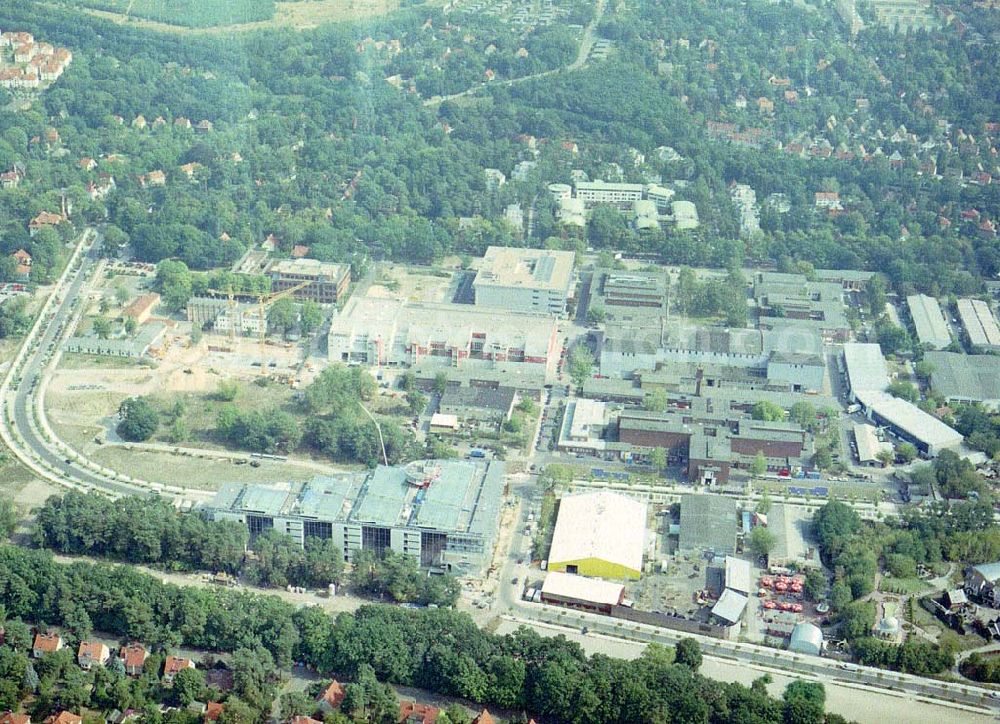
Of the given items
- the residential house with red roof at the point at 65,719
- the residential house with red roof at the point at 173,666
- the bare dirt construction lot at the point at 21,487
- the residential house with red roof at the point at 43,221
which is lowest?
the residential house with red roof at the point at 43,221

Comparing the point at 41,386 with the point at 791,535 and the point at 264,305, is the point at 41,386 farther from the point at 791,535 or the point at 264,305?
the point at 791,535

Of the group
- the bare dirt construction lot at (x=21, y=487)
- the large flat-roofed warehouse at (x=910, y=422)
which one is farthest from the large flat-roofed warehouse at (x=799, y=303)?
the bare dirt construction lot at (x=21, y=487)

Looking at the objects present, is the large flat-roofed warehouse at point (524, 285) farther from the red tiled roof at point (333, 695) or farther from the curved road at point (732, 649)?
the red tiled roof at point (333, 695)

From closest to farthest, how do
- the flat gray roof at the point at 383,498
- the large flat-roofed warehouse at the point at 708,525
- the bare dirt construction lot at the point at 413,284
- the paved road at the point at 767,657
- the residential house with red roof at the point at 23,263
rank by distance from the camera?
the paved road at the point at 767,657, the flat gray roof at the point at 383,498, the large flat-roofed warehouse at the point at 708,525, the bare dirt construction lot at the point at 413,284, the residential house with red roof at the point at 23,263

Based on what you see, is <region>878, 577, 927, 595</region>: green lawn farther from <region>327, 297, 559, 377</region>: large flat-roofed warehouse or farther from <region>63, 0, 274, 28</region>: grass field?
<region>63, 0, 274, 28</region>: grass field

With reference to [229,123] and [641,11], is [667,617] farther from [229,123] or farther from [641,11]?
[641,11]

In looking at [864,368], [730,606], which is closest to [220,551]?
[730,606]

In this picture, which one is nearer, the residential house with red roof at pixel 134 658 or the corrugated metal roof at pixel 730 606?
the residential house with red roof at pixel 134 658
